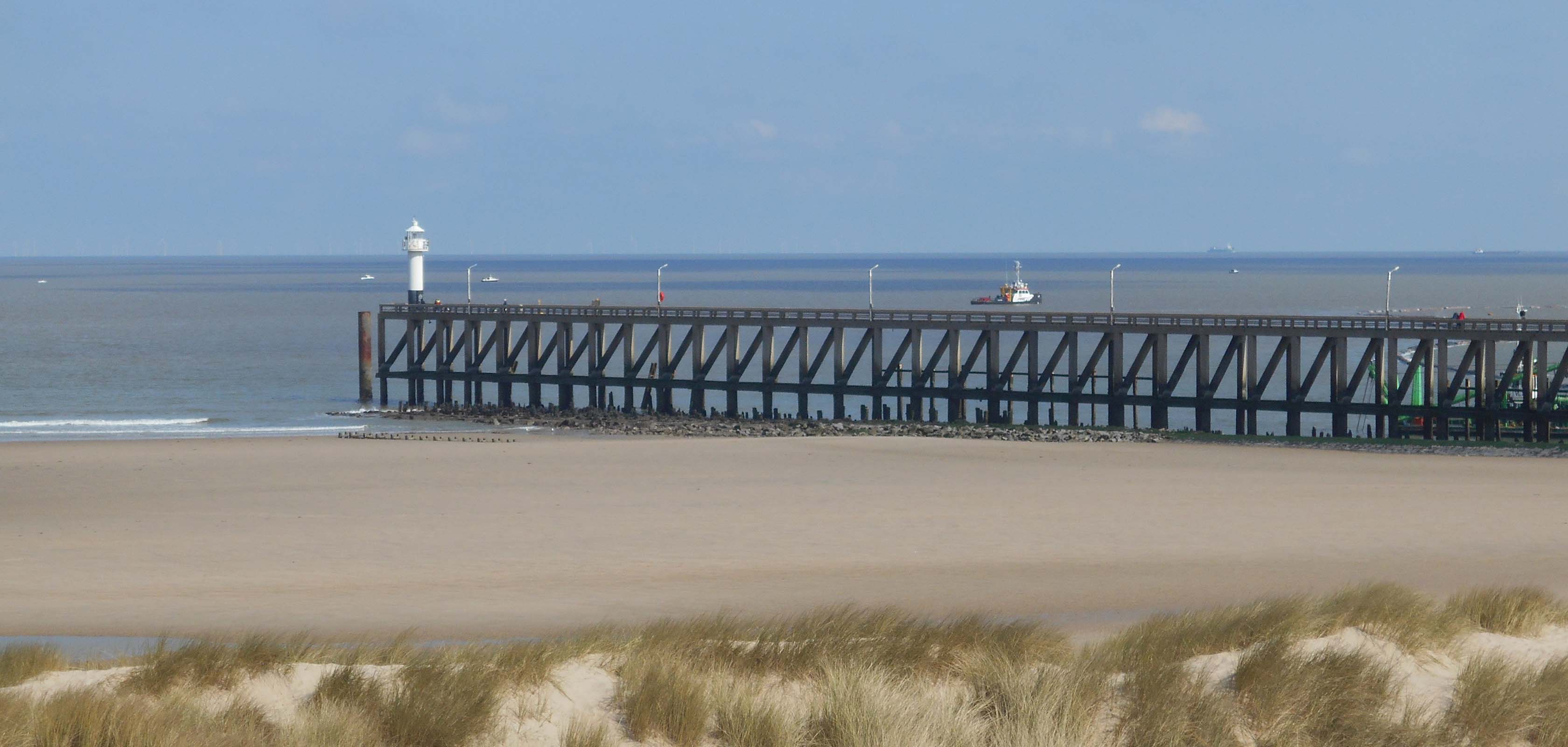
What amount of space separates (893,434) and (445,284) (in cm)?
16948

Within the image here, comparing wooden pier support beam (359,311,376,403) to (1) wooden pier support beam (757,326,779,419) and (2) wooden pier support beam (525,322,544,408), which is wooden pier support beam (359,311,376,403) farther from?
(1) wooden pier support beam (757,326,779,419)

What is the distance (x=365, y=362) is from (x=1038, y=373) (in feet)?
70.2

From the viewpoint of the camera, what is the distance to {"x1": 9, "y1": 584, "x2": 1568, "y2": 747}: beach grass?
8102mm

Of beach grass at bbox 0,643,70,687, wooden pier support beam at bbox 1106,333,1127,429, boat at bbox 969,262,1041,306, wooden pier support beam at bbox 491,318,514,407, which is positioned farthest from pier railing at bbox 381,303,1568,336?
boat at bbox 969,262,1041,306

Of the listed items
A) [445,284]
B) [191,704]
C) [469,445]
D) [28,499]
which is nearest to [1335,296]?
[445,284]

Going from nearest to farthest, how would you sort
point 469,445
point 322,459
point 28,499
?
point 28,499 < point 322,459 < point 469,445

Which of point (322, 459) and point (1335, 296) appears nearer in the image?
point (322, 459)

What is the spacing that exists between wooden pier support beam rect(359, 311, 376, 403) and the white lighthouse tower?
441cm

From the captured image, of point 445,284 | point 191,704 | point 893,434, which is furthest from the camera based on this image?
point 445,284

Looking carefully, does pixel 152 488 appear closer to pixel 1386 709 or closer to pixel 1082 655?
pixel 1082 655

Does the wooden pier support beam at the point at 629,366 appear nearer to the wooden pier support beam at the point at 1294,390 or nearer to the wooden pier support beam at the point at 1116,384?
the wooden pier support beam at the point at 1116,384

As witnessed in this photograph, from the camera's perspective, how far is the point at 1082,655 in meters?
9.41

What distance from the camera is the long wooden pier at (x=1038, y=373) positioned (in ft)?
113

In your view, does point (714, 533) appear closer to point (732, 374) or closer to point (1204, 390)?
point (1204, 390)
